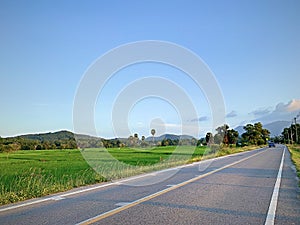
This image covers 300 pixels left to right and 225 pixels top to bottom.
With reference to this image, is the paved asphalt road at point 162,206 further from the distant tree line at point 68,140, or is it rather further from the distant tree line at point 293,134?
the distant tree line at point 293,134

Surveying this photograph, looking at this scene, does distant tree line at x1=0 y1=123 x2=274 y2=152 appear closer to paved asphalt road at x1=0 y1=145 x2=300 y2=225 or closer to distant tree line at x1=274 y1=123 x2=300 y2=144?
distant tree line at x1=274 y1=123 x2=300 y2=144

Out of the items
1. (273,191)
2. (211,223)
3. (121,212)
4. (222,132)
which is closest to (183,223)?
(211,223)

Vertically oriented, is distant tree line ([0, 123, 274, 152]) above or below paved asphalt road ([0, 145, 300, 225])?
above

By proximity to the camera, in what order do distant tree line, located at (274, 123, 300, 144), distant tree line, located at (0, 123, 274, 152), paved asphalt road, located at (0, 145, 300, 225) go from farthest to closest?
distant tree line, located at (274, 123, 300, 144)
distant tree line, located at (0, 123, 274, 152)
paved asphalt road, located at (0, 145, 300, 225)

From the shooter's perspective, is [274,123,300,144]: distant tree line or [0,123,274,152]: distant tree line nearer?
[0,123,274,152]: distant tree line

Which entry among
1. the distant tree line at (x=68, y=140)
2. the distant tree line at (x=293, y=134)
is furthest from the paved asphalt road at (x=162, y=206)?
the distant tree line at (x=293, y=134)

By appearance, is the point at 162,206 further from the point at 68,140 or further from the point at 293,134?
the point at 293,134

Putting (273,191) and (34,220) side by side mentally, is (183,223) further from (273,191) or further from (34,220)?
(273,191)

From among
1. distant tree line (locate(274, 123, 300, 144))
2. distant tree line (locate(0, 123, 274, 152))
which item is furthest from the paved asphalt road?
distant tree line (locate(274, 123, 300, 144))

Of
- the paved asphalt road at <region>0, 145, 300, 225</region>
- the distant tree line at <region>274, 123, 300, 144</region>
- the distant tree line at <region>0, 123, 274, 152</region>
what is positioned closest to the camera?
the paved asphalt road at <region>0, 145, 300, 225</region>

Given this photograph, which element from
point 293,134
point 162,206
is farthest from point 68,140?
point 293,134

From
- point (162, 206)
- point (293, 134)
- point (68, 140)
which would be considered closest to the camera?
point (162, 206)

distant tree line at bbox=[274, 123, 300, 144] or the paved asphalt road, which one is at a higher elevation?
distant tree line at bbox=[274, 123, 300, 144]

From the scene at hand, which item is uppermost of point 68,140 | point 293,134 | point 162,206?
point 293,134
